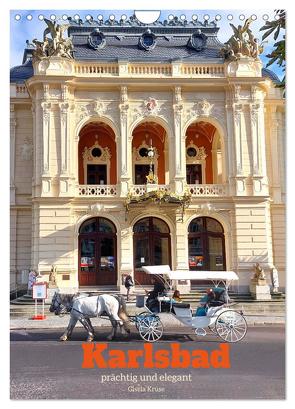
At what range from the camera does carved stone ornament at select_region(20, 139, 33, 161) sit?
25.4 m

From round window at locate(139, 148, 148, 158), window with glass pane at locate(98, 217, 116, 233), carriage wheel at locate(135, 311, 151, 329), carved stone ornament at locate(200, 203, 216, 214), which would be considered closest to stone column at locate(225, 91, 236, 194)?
carved stone ornament at locate(200, 203, 216, 214)

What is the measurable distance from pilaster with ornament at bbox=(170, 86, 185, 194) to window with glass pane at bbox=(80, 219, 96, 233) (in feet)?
14.2

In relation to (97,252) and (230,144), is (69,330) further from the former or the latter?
(230,144)

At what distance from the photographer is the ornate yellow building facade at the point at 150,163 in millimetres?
22734

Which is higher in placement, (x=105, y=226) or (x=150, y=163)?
(x=150, y=163)

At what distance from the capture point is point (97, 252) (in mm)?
23141

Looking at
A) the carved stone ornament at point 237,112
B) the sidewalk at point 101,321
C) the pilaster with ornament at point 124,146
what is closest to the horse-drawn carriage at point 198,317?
the sidewalk at point 101,321

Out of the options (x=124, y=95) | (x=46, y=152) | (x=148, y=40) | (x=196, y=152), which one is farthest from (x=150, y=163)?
(x=148, y=40)

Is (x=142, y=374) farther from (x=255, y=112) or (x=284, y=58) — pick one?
(x=255, y=112)

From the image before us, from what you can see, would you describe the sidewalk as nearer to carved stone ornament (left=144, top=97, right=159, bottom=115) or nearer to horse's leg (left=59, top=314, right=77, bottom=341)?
horse's leg (left=59, top=314, right=77, bottom=341)

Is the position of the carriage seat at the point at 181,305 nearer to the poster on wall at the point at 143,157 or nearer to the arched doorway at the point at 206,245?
the poster on wall at the point at 143,157

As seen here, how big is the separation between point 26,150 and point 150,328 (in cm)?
1480

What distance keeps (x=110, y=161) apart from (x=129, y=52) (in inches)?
225

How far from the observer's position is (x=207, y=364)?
438 inches
